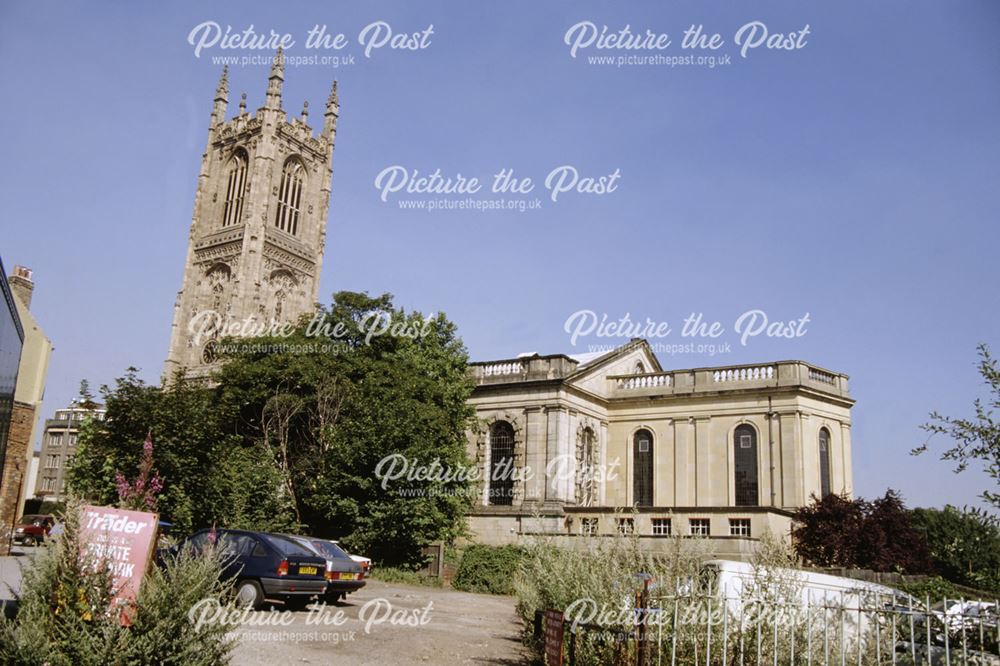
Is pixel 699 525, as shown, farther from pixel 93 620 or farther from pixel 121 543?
pixel 93 620

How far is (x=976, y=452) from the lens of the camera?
7828 mm

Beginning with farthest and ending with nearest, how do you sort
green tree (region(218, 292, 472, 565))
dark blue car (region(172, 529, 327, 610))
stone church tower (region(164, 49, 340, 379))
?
stone church tower (region(164, 49, 340, 379))
green tree (region(218, 292, 472, 565))
dark blue car (region(172, 529, 327, 610))

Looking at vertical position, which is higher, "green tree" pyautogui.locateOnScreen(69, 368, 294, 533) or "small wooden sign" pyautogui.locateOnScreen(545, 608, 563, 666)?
"green tree" pyautogui.locateOnScreen(69, 368, 294, 533)

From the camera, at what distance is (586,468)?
123 feet

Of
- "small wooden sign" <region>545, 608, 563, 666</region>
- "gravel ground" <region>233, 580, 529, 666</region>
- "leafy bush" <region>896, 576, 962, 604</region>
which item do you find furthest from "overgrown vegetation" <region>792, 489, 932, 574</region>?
"small wooden sign" <region>545, 608, 563, 666</region>

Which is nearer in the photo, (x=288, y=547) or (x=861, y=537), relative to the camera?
(x=288, y=547)

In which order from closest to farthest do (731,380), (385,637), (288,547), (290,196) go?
1. (385,637)
2. (288,547)
3. (731,380)
4. (290,196)

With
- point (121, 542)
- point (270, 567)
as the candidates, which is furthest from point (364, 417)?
point (121, 542)

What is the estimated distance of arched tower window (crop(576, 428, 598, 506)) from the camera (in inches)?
1451

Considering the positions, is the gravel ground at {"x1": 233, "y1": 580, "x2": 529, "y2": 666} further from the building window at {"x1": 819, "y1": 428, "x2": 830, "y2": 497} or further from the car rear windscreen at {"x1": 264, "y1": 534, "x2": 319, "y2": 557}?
the building window at {"x1": 819, "y1": 428, "x2": 830, "y2": 497}

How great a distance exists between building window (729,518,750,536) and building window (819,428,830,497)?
617 cm

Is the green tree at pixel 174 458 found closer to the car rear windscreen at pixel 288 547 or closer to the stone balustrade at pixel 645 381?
the car rear windscreen at pixel 288 547

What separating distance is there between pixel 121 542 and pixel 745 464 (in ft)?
101

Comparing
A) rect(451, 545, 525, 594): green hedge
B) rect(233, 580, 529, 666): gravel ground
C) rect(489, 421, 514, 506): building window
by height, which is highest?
rect(489, 421, 514, 506): building window
